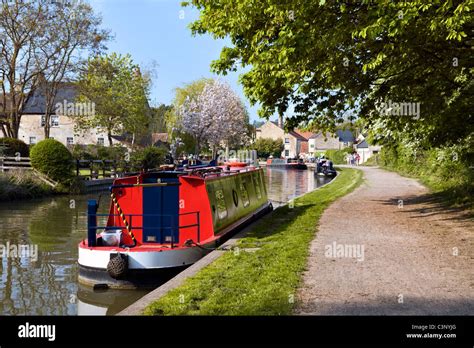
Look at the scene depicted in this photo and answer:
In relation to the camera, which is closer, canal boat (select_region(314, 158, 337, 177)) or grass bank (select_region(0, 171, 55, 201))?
grass bank (select_region(0, 171, 55, 201))

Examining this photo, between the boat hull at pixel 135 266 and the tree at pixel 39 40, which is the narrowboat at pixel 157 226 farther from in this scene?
the tree at pixel 39 40

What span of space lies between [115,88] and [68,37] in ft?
37.3

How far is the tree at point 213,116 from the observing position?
5578 cm

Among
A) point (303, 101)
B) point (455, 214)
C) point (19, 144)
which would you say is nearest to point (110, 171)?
point (19, 144)

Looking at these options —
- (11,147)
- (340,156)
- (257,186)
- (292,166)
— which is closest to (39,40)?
(11,147)

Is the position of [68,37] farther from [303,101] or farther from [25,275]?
[25,275]

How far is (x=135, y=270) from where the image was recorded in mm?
9703

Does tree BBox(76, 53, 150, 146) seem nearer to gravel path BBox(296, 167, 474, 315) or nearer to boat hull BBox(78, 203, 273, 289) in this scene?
gravel path BBox(296, 167, 474, 315)

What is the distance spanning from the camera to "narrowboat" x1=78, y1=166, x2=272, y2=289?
32.0 feet

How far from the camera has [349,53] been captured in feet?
37.0

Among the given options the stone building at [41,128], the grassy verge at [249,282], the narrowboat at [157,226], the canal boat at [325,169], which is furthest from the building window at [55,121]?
the grassy verge at [249,282]

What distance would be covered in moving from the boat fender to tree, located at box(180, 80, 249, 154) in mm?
45664

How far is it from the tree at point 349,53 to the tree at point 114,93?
76.3ft

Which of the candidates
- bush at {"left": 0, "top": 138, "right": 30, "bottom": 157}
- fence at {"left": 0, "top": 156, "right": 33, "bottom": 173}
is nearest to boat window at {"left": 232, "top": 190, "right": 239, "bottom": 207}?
fence at {"left": 0, "top": 156, "right": 33, "bottom": 173}
